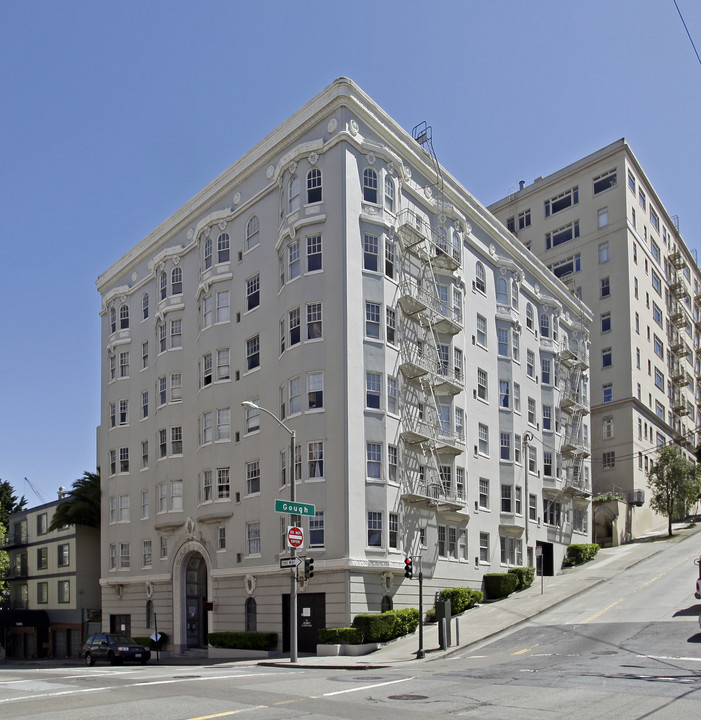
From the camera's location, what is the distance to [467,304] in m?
45.5

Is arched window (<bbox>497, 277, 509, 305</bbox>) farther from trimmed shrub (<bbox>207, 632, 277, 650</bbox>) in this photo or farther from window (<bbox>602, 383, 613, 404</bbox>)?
trimmed shrub (<bbox>207, 632, 277, 650</bbox>)

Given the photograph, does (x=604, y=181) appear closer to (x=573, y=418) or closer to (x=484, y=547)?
(x=573, y=418)

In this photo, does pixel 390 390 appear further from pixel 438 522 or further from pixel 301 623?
pixel 301 623

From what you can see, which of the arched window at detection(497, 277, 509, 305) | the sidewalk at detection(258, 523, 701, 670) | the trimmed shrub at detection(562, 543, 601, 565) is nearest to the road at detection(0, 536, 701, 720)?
the sidewalk at detection(258, 523, 701, 670)

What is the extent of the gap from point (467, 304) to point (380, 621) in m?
19.6

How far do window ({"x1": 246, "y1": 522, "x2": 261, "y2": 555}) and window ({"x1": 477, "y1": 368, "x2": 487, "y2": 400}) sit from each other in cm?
1486

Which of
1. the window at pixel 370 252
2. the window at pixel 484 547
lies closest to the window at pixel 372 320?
the window at pixel 370 252

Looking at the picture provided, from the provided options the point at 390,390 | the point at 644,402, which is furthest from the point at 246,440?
the point at 644,402

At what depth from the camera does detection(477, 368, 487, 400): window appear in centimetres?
4594

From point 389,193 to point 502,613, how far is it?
20.0 m

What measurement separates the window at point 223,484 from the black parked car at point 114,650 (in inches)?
312

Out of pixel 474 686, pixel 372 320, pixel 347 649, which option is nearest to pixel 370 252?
pixel 372 320

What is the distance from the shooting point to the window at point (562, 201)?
2958 inches

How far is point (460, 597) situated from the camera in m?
38.1
